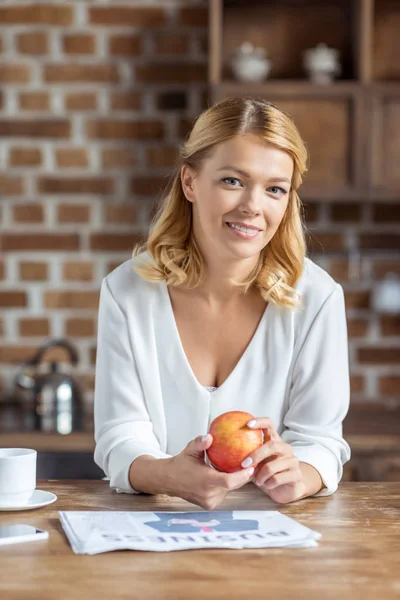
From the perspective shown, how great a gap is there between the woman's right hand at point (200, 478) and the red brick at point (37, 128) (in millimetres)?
1891

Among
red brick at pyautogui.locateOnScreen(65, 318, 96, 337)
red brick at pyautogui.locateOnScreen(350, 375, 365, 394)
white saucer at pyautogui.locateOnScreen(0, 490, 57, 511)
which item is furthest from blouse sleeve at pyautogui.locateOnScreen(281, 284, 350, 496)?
red brick at pyautogui.locateOnScreen(65, 318, 96, 337)

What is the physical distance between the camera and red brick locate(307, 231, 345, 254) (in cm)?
304

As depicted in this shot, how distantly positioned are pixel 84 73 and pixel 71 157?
29 centimetres

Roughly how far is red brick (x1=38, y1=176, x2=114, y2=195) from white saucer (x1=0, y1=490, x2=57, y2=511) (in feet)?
5.71

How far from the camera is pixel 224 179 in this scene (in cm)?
168

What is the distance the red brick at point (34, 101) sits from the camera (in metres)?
3.06

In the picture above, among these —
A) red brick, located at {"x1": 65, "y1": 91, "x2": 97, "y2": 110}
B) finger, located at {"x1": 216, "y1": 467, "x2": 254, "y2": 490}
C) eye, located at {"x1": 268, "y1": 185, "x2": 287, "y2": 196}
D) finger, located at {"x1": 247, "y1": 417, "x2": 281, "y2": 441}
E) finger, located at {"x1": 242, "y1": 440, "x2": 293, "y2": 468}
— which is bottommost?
finger, located at {"x1": 216, "y1": 467, "x2": 254, "y2": 490}

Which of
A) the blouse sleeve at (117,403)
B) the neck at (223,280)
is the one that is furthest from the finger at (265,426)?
the neck at (223,280)

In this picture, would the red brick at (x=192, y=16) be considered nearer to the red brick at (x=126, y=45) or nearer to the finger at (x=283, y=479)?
the red brick at (x=126, y=45)

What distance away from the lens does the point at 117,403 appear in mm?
1667

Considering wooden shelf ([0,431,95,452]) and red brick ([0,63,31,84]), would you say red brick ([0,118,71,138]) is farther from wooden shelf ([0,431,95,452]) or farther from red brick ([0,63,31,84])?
wooden shelf ([0,431,95,452])

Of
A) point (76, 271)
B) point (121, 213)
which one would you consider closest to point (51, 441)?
point (76, 271)

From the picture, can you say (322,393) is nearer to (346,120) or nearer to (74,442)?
(74,442)

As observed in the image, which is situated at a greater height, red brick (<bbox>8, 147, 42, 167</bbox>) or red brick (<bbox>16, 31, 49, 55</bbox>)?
red brick (<bbox>16, 31, 49, 55</bbox>)
